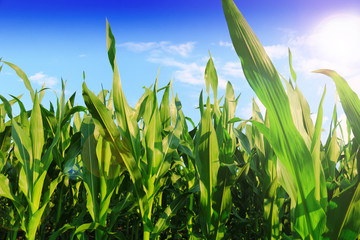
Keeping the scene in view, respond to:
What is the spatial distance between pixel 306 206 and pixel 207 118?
41cm

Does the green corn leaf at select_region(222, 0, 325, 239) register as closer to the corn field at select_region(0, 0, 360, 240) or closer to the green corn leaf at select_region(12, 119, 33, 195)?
the corn field at select_region(0, 0, 360, 240)

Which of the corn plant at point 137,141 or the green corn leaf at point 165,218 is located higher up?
the corn plant at point 137,141

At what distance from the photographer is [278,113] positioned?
0.56 metres

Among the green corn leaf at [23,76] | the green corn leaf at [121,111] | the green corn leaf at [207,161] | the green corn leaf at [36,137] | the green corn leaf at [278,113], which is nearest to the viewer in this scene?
the green corn leaf at [278,113]

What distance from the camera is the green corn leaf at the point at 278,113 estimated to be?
529 millimetres

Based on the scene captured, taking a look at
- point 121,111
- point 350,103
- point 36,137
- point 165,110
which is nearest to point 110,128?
point 121,111

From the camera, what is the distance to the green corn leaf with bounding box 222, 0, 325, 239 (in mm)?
529

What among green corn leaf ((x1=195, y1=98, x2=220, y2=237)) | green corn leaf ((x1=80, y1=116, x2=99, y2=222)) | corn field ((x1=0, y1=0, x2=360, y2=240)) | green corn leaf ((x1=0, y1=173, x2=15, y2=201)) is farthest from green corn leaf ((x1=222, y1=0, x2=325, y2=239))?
green corn leaf ((x1=0, y1=173, x2=15, y2=201))

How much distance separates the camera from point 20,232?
1858mm

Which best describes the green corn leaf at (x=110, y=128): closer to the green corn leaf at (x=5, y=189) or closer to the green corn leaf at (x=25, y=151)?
the green corn leaf at (x=25, y=151)

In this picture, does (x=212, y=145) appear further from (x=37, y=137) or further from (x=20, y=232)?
(x=20, y=232)

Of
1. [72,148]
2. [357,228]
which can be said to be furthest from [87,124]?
[357,228]

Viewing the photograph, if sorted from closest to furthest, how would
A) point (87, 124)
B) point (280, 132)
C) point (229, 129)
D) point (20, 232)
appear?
point (280, 132) → point (87, 124) → point (229, 129) → point (20, 232)

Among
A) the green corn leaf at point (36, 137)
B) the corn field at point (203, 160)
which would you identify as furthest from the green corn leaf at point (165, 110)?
the green corn leaf at point (36, 137)
